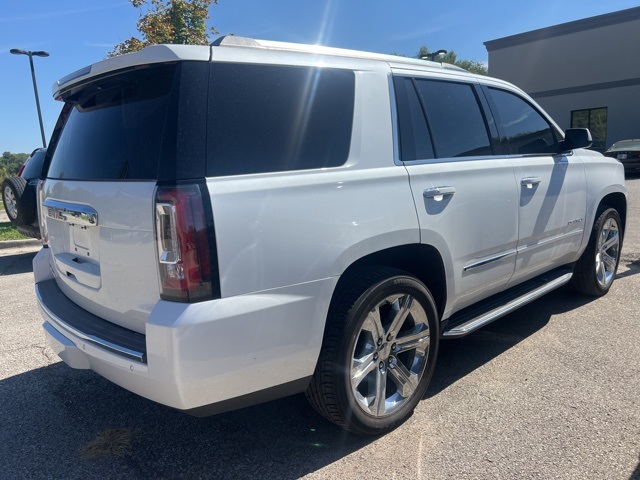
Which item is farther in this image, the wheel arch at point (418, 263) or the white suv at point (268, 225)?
the wheel arch at point (418, 263)

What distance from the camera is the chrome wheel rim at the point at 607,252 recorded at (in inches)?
191

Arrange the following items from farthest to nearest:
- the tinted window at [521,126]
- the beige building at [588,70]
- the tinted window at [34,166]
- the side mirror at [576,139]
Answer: the beige building at [588,70], the tinted window at [34,166], the side mirror at [576,139], the tinted window at [521,126]

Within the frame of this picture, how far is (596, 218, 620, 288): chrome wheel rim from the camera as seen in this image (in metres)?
4.86

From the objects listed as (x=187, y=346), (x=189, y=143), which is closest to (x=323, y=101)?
(x=189, y=143)

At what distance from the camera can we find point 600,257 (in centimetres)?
489

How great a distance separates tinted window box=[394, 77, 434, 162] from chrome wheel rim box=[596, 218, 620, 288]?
8.80ft

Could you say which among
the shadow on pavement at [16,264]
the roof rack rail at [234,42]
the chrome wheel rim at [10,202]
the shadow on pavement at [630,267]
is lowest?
the shadow on pavement at [630,267]

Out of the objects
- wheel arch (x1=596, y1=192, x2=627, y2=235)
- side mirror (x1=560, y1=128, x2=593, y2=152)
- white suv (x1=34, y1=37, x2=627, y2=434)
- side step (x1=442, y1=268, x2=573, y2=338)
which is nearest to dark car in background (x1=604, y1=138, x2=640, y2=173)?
wheel arch (x1=596, y1=192, x2=627, y2=235)

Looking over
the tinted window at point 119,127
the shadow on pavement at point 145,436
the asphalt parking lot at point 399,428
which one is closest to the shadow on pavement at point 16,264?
the asphalt parking lot at point 399,428

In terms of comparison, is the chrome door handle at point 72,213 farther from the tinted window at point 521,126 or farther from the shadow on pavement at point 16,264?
the shadow on pavement at point 16,264

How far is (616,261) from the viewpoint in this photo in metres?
5.14

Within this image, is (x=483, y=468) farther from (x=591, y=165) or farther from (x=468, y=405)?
(x=591, y=165)

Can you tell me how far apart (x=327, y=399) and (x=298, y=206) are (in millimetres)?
959

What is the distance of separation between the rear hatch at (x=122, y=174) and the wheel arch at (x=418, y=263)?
3.34 ft
